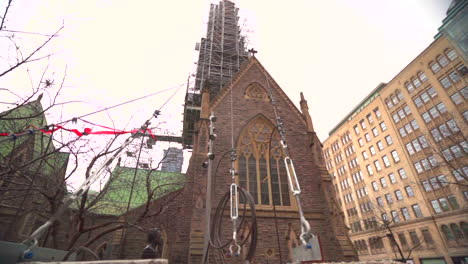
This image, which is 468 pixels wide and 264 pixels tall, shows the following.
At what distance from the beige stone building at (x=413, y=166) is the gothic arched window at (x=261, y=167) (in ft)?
57.0

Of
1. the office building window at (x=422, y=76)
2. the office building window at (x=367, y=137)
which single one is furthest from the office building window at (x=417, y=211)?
the office building window at (x=422, y=76)

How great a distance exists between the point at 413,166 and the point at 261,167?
3593 centimetres

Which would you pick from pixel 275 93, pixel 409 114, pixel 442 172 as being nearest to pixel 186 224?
pixel 275 93

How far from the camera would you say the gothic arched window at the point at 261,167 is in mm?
12070

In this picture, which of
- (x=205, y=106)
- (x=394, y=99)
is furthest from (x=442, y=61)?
(x=205, y=106)

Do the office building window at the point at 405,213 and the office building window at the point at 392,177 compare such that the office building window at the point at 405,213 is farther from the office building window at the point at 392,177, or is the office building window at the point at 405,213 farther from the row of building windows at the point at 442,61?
Result: the row of building windows at the point at 442,61

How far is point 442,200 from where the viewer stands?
3122 cm

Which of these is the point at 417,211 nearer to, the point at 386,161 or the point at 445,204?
the point at 445,204

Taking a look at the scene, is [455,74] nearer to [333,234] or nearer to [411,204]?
[411,204]

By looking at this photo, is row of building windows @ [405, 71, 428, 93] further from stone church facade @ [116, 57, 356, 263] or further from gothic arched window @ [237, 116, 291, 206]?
gothic arched window @ [237, 116, 291, 206]

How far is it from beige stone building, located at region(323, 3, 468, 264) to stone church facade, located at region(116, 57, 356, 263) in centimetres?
1601

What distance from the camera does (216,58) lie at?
28.6 m

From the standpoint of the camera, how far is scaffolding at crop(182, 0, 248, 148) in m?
23.7

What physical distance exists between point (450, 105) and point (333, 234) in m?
34.0
